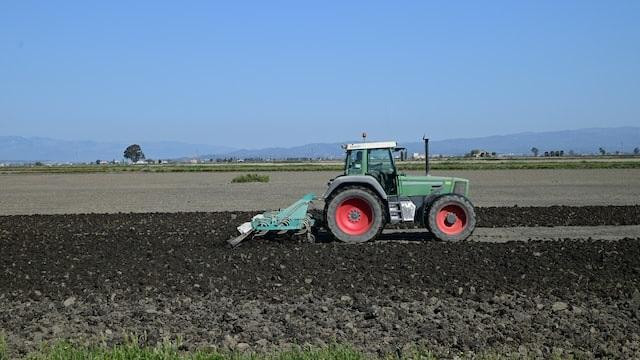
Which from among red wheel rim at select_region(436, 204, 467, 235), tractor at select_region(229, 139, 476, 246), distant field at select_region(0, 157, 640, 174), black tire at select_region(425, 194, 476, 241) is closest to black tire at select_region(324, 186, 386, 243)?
tractor at select_region(229, 139, 476, 246)

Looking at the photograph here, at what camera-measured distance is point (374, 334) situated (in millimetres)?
8531

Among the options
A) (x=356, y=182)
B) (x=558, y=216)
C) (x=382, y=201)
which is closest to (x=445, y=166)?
(x=558, y=216)

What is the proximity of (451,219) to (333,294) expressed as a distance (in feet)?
18.7

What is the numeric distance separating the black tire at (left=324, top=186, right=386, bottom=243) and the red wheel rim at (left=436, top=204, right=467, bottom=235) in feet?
3.90

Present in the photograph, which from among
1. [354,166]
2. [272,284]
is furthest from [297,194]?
[272,284]

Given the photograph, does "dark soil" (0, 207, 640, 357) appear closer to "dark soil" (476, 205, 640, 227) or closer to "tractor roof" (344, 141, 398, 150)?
"tractor roof" (344, 141, 398, 150)

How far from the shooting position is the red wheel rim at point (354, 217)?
15.4 m

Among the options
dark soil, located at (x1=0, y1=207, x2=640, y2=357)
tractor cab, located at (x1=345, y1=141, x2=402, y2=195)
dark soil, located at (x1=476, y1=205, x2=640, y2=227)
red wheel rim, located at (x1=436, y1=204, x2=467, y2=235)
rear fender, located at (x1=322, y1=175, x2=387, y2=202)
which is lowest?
dark soil, located at (x1=0, y1=207, x2=640, y2=357)

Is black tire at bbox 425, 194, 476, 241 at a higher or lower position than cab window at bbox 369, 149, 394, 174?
lower

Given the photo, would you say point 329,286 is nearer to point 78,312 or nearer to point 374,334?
point 374,334

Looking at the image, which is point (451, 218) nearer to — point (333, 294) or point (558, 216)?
point (333, 294)

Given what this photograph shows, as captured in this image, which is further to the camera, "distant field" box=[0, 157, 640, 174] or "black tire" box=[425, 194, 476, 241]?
"distant field" box=[0, 157, 640, 174]

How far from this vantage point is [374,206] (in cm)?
1523

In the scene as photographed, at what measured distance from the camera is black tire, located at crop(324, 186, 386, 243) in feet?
49.8
